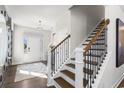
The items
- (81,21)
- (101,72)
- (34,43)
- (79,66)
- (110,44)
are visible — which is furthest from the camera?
(81,21)

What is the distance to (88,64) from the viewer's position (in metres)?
2.18

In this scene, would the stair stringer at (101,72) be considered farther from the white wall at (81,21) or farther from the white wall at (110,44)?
the white wall at (81,21)

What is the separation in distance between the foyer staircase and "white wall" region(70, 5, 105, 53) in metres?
0.52

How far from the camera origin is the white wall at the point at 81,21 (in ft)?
Answer: 12.2

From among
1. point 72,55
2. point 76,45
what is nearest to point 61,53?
point 72,55

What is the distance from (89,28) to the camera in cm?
411

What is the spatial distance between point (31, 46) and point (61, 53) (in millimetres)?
1071

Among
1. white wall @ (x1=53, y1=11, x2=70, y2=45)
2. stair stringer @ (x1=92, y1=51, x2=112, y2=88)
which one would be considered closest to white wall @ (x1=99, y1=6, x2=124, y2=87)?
stair stringer @ (x1=92, y1=51, x2=112, y2=88)

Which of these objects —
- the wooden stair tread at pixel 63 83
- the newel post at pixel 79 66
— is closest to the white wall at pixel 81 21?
the wooden stair tread at pixel 63 83

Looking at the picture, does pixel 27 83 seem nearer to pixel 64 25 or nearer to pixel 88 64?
pixel 88 64

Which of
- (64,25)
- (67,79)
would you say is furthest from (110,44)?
(64,25)

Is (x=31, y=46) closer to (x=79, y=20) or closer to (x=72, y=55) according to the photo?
(x=72, y=55)

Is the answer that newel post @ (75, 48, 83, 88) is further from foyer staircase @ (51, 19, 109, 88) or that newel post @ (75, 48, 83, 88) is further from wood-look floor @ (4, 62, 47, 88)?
wood-look floor @ (4, 62, 47, 88)

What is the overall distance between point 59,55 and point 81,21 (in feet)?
4.63
